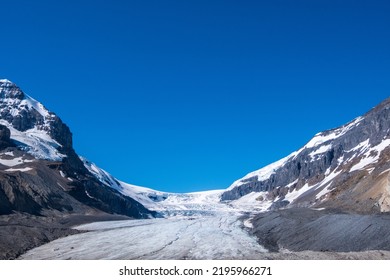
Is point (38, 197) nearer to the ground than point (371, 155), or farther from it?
nearer to the ground

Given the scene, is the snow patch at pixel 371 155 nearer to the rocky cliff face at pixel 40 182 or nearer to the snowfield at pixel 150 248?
the rocky cliff face at pixel 40 182

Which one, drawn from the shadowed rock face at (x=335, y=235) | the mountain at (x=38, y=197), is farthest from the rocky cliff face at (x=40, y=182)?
the shadowed rock face at (x=335, y=235)

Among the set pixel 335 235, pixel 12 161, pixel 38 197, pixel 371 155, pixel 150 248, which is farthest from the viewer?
pixel 371 155

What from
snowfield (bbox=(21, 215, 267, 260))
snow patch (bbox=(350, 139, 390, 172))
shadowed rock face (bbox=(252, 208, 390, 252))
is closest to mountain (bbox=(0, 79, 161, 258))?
snowfield (bbox=(21, 215, 267, 260))

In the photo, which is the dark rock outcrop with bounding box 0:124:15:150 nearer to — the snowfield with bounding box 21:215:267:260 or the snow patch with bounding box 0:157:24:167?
the snow patch with bounding box 0:157:24:167

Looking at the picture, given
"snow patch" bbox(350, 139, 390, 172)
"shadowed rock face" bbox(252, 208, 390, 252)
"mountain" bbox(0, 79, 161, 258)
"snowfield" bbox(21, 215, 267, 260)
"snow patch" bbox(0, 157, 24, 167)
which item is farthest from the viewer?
"snow patch" bbox(350, 139, 390, 172)

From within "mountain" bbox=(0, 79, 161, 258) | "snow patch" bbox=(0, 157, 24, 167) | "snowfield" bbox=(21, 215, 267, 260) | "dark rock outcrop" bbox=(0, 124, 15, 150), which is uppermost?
"dark rock outcrop" bbox=(0, 124, 15, 150)

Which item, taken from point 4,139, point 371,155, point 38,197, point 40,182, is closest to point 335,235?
point 38,197

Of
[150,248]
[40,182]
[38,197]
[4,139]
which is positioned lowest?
[150,248]

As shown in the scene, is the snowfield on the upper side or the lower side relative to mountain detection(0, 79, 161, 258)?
lower

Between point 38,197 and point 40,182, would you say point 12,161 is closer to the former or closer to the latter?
point 40,182

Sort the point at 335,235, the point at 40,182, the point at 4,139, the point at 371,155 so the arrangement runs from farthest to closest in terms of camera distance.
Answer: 1. the point at 371,155
2. the point at 4,139
3. the point at 40,182
4. the point at 335,235

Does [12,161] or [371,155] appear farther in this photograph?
[371,155]
